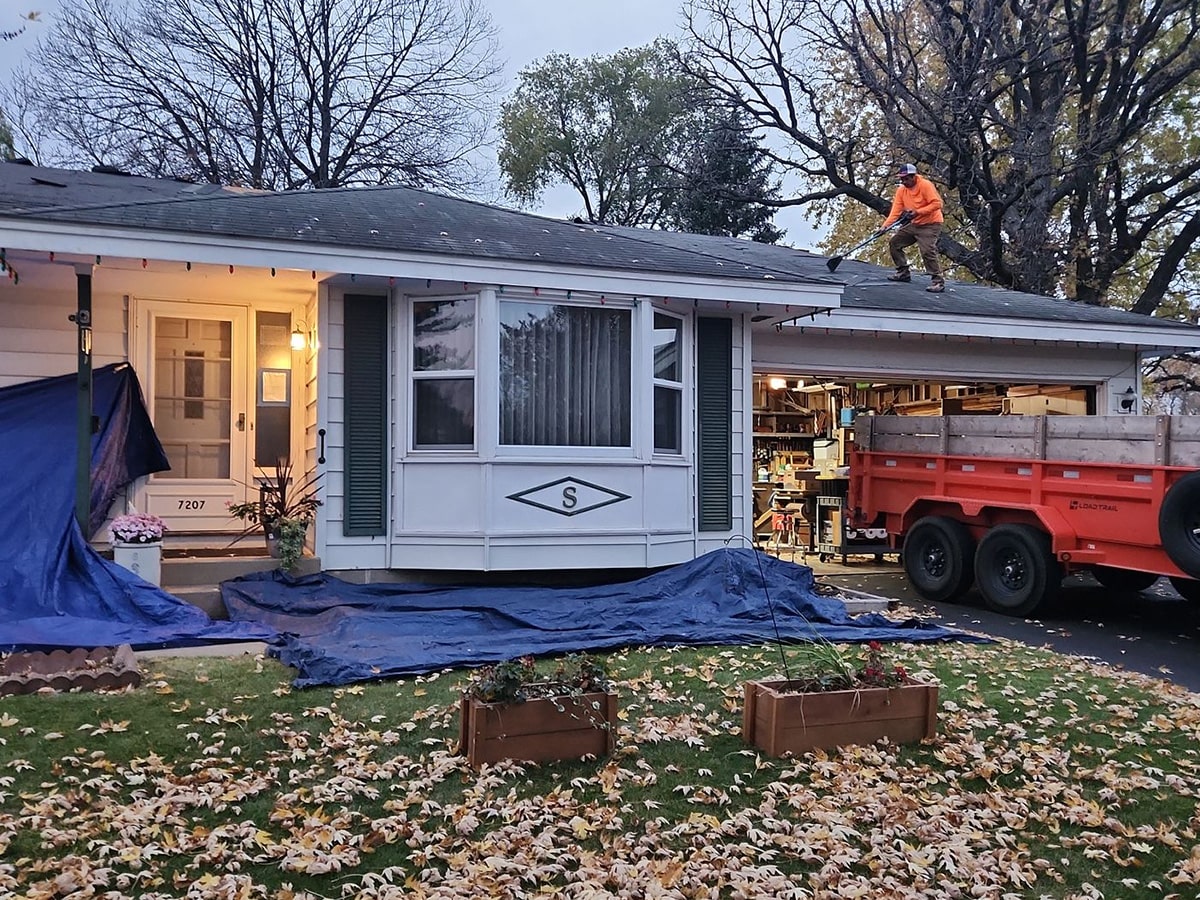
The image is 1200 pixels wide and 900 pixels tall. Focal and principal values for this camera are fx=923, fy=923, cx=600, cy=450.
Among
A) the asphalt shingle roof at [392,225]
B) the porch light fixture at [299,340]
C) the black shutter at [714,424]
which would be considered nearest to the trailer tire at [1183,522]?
the asphalt shingle roof at [392,225]

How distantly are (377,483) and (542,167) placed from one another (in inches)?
973

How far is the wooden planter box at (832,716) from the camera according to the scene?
13.5 ft

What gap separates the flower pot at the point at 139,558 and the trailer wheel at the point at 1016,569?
23.2ft

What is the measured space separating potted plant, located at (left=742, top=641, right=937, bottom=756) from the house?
3.67 m

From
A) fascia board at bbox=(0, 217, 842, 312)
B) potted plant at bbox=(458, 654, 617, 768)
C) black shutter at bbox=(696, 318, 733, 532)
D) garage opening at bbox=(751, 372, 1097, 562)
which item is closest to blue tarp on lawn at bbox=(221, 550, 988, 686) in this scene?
black shutter at bbox=(696, 318, 733, 532)

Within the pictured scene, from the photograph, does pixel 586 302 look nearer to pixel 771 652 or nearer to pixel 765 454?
pixel 771 652

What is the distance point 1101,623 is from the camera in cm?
805

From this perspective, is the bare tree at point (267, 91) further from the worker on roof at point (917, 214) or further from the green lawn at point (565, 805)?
the green lawn at point (565, 805)

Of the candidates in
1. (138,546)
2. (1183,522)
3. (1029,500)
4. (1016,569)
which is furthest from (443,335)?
(1183,522)

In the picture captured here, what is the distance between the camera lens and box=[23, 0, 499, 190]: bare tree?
2097 cm

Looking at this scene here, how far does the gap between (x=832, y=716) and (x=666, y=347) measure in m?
4.76

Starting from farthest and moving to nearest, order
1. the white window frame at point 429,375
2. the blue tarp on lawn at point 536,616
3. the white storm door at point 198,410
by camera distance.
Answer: the white storm door at point 198,410
the white window frame at point 429,375
the blue tarp on lawn at point 536,616

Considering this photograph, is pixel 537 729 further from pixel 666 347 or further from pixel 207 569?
pixel 666 347

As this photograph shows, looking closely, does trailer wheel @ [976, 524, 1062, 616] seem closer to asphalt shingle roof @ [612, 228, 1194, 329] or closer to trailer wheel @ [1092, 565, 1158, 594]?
trailer wheel @ [1092, 565, 1158, 594]
